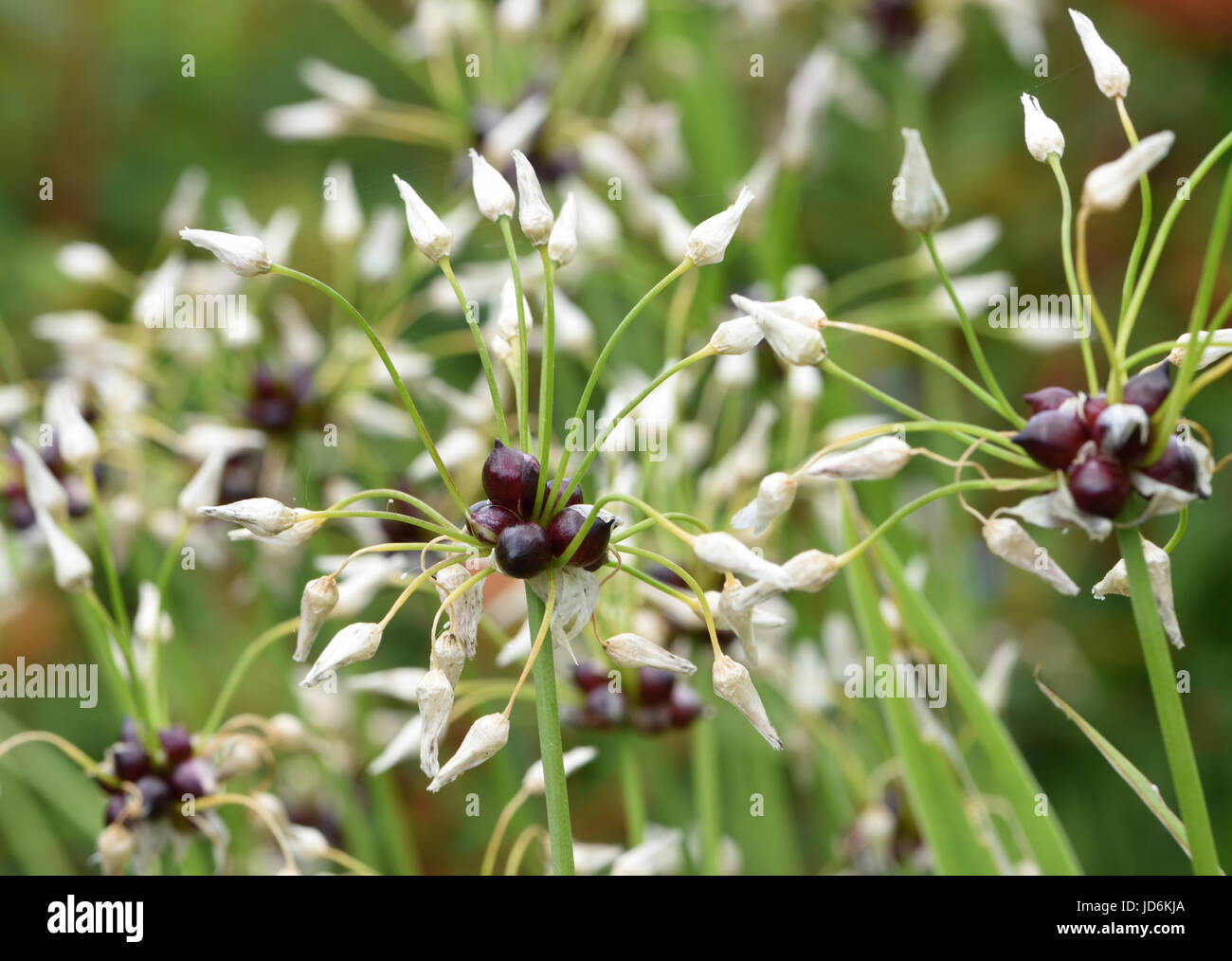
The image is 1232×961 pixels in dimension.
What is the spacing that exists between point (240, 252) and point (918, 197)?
0.34 m

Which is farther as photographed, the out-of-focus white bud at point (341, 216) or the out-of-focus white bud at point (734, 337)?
the out-of-focus white bud at point (341, 216)

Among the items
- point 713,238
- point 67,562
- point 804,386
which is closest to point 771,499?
point 713,238

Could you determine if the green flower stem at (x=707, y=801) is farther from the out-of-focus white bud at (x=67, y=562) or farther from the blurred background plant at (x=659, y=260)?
the out-of-focus white bud at (x=67, y=562)

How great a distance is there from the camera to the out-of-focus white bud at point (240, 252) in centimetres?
63

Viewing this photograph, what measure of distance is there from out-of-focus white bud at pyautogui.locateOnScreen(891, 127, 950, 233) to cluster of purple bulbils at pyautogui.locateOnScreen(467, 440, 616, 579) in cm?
20

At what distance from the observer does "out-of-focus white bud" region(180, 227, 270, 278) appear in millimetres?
630

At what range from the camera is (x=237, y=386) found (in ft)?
4.11

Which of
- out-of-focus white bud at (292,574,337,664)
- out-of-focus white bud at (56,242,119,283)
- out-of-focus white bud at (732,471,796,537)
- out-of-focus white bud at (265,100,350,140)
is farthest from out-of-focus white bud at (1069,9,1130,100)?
out-of-focus white bud at (56,242,119,283)

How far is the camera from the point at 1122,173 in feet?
1.84

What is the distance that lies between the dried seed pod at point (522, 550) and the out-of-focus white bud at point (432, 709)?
61 millimetres

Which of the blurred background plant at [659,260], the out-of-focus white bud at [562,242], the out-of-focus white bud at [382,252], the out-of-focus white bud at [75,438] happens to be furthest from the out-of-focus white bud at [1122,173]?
the out-of-focus white bud at [382,252]
